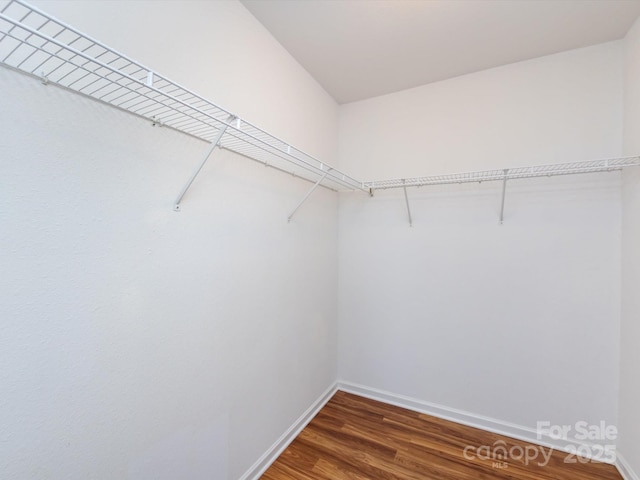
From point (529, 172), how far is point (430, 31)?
1.06 m

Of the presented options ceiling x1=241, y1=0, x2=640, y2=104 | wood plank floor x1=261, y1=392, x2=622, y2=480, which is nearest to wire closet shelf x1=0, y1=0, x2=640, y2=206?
ceiling x1=241, y1=0, x2=640, y2=104

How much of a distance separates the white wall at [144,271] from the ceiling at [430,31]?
0.71ft

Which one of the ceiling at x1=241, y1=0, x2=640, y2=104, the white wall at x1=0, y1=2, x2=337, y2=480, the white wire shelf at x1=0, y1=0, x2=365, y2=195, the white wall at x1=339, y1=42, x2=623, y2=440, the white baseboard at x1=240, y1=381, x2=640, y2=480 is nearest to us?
the white wire shelf at x1=0, y1=0, x2=365, y2=195

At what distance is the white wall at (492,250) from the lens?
5.65 ft

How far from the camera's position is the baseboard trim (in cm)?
182

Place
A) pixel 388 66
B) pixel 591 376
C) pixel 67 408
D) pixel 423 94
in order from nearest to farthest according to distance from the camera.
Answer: pixel 67 408, pixel 591 376, pixel 388 66, pixel 423 94

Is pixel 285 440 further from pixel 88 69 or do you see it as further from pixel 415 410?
pixel 88 69

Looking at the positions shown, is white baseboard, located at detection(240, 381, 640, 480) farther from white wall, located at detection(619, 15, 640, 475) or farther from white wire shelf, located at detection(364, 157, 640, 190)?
white wire shelf, located at detection(364, 157, 640, 190)

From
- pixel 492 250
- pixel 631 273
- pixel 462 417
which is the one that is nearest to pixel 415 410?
pixel 462 417

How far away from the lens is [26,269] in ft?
2.44

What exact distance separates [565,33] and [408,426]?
2.73 m

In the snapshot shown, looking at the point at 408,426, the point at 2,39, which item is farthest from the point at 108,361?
the point at 408,426

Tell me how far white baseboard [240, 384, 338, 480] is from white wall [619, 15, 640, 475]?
1849 millimetres

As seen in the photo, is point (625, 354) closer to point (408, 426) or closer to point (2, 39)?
point (408, 426)
